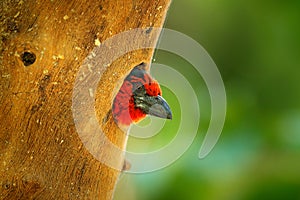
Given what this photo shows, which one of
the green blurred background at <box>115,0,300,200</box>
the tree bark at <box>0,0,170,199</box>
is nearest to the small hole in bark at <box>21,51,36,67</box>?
the tree bark at <box>0,0,170,199</box>

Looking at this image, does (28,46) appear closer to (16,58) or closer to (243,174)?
(16,58)

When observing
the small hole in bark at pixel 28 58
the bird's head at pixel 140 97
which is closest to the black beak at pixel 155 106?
the bird's head at pixel 140 97

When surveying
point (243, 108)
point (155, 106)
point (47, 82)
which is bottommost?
point (47, 82)

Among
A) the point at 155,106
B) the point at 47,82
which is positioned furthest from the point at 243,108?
the point at 47,82

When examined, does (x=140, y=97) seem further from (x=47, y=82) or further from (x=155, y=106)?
(x=47, y=82)

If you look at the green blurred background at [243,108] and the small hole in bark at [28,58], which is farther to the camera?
the green blurred background at [243,108]

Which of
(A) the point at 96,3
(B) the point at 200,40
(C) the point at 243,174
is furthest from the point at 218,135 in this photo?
(A) the point at 96,3

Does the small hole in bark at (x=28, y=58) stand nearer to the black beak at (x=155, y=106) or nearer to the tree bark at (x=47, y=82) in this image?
the tree bark at (x=47, y=82)
